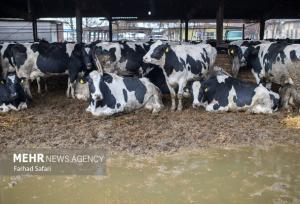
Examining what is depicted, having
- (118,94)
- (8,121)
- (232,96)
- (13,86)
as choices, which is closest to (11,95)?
(13,86)

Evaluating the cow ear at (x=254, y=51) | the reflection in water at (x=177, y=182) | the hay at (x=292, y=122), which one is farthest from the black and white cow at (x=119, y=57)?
the reflection in water at (x=177, y=182)

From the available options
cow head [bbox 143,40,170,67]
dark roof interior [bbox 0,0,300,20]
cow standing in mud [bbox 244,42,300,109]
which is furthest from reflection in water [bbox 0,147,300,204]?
dark roof interior [bbox 0,0,300,20]

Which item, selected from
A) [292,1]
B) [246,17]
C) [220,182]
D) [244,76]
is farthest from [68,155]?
[246,17]

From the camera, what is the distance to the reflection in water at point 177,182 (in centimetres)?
486

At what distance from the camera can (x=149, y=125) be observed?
26.2 feet

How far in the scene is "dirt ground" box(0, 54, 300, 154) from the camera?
690 cm

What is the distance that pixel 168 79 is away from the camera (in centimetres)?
957

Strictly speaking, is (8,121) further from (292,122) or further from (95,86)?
(292,122)

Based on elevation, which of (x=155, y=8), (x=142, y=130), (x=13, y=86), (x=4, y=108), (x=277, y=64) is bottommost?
(x=142, y=130)

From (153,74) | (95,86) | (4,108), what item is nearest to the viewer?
(95,86)

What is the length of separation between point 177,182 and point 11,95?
5.37 meters

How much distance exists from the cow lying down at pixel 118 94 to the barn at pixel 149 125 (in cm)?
2

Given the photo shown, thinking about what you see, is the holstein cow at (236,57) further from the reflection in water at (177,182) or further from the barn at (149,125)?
the reflection in water at (177,182)

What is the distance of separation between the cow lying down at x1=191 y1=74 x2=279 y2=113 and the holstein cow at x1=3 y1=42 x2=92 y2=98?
3330mm
